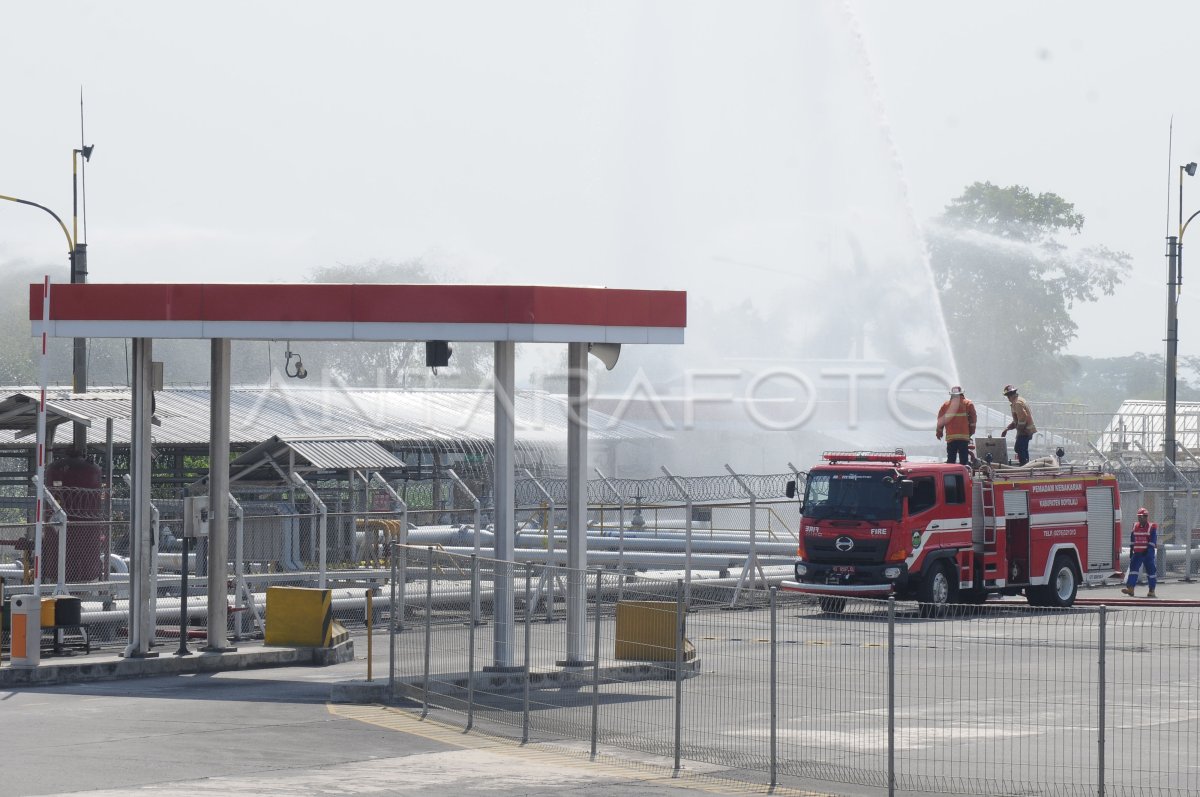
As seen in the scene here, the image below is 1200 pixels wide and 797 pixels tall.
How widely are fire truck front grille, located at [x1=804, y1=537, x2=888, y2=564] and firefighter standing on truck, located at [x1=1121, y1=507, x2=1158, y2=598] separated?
20.9 feet

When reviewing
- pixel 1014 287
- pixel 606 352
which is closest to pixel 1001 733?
pixel 606 352

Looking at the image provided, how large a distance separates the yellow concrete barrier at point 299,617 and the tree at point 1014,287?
10190 centimetres

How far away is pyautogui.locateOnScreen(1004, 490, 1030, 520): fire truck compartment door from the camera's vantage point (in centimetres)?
2705

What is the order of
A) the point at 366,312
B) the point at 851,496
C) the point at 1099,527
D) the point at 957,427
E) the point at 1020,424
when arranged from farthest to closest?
the point at 1099,527
the point at 1020,424
the point at 957,427
the point at 851,496
the point at 366,312

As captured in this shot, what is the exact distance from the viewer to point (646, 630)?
14.9 meters

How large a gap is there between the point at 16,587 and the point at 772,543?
1463 cm

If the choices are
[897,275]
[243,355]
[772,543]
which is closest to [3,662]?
[772,543]

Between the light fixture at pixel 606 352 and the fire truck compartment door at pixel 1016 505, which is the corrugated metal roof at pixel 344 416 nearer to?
the light fixture at pixel 606 352

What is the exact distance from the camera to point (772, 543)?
32281mm

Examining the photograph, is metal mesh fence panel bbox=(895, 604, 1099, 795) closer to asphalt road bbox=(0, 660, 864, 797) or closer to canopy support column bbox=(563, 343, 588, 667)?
asphalt road bbox=(0, 660, 864, 797)

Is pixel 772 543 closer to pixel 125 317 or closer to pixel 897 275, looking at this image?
pixel 125 317

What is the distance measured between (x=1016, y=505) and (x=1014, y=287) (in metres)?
103

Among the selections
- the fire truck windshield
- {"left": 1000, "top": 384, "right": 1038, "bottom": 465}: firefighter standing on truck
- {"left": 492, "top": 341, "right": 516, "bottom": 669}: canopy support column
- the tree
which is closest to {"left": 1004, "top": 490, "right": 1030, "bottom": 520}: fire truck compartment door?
{"left": 1000, "top": 384, "right": 1038, "bottom": 465}: firefighter standing on truck

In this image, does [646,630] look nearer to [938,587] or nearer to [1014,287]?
[938,587]
